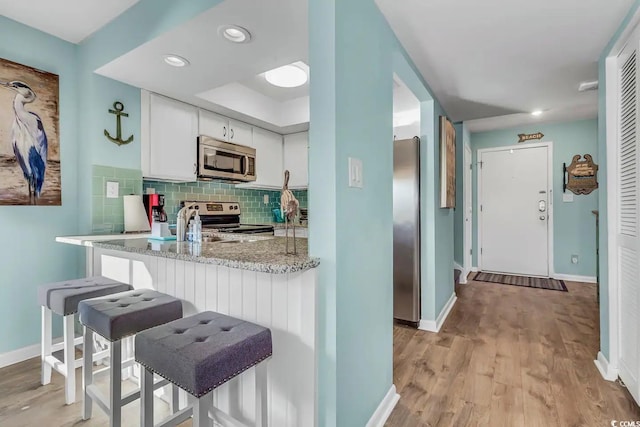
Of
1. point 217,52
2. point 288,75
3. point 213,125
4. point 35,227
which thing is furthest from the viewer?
point 213,125

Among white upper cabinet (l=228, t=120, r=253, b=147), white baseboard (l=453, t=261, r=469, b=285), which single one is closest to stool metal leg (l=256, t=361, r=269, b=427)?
white upper cabinet (l=228, t=120, r=253, b=147)

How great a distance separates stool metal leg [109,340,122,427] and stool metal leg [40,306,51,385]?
86cm

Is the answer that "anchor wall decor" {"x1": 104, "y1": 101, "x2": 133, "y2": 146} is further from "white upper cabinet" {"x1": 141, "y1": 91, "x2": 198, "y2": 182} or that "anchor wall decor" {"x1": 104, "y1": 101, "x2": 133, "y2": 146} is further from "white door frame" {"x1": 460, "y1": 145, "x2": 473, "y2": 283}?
"white door frame" {"x1": 460, "y1": 145, "x2": 473, "y2": 283}

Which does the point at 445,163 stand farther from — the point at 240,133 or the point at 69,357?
the point at 69,357

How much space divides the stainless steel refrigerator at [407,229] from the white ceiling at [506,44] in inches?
26.9

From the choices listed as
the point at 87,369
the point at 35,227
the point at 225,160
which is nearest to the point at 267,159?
the point at 225,160

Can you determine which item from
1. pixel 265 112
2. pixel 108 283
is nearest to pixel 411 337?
pixel 108 283

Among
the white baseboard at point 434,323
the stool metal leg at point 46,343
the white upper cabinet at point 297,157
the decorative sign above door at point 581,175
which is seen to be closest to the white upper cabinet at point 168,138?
the stool metal leg at point 46,343

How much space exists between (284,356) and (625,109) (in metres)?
2.35

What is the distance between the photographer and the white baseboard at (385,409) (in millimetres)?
1554

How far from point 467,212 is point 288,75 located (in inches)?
137

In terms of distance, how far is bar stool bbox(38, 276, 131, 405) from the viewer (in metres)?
1.62

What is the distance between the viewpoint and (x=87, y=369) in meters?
1.57

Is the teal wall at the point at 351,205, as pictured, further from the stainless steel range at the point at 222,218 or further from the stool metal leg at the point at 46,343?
the stainless steel range at the point at 222,218
